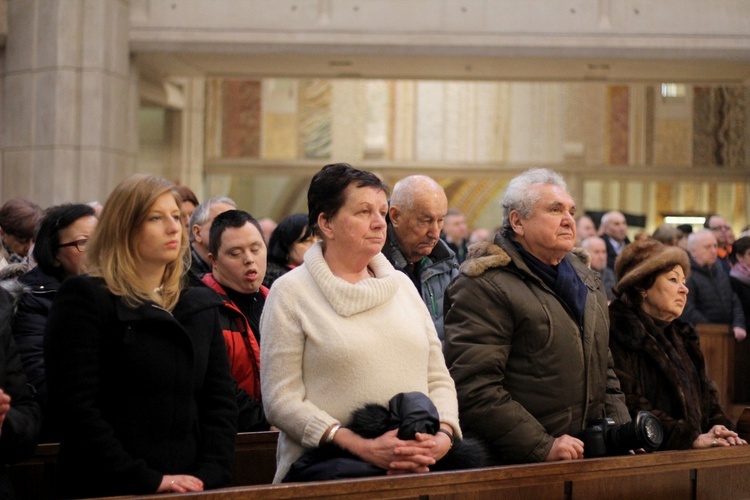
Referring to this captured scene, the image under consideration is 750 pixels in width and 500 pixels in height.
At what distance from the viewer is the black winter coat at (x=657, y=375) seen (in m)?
4.79

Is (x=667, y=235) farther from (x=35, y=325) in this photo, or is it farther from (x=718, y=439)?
(x=35, y=325)

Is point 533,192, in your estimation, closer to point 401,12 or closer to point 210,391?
point 210,391

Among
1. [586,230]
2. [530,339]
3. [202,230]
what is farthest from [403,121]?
[530,339]

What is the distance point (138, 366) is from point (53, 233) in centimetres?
142

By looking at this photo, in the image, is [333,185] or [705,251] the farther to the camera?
[705,251]

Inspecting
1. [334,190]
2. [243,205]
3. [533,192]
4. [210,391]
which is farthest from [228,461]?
[243,205]

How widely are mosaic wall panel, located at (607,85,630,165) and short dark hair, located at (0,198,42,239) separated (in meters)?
14.0

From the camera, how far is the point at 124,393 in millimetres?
3402

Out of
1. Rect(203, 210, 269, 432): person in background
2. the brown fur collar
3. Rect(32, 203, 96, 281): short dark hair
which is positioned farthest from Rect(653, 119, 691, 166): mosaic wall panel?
Rect(32, 203, 96, 281): short dark hair

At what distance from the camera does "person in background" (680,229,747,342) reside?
998cm

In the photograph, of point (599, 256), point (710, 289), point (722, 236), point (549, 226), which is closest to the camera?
point (549, 226)

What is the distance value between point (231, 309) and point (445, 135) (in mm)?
14797

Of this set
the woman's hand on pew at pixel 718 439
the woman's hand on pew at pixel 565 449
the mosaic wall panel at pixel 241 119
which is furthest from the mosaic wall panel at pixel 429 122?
the woman's hand on pew at pixel 565 449

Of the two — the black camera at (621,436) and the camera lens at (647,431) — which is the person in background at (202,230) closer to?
the black camera at (621,436)
